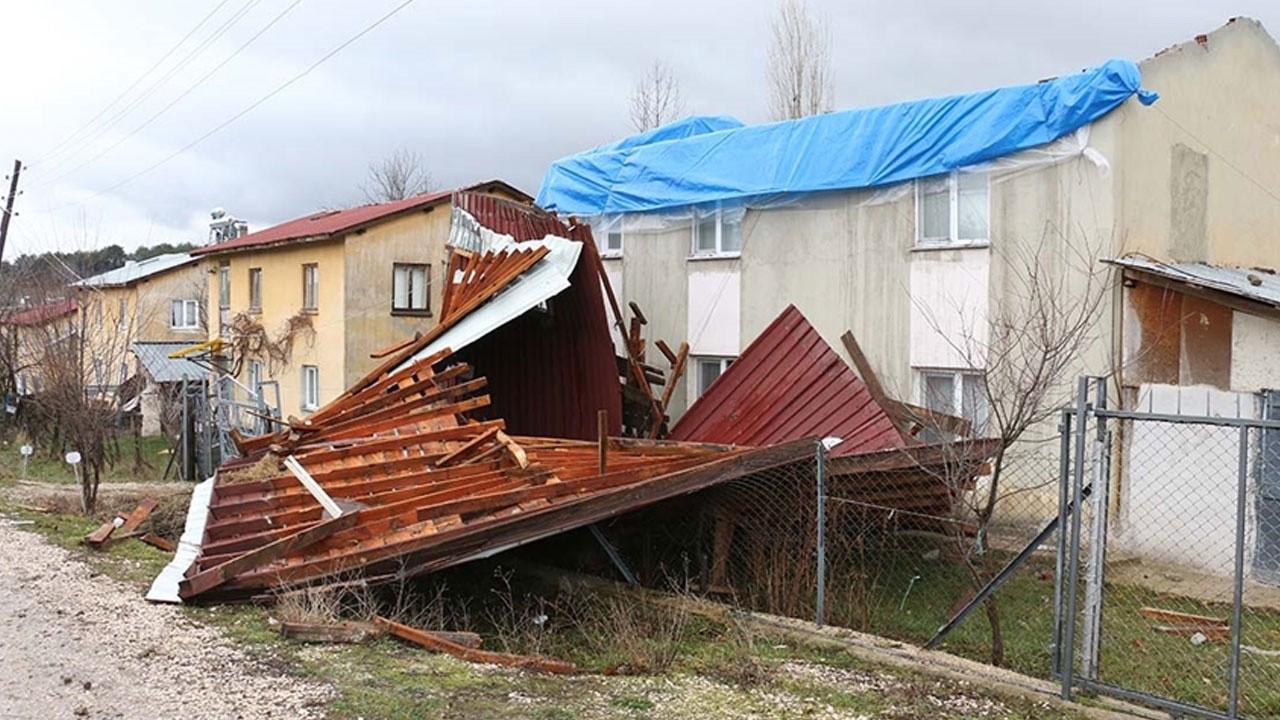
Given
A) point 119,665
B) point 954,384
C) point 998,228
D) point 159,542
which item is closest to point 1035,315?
point 998,228

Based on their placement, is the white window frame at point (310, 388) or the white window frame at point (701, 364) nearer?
the white window frame at point (701, 364)

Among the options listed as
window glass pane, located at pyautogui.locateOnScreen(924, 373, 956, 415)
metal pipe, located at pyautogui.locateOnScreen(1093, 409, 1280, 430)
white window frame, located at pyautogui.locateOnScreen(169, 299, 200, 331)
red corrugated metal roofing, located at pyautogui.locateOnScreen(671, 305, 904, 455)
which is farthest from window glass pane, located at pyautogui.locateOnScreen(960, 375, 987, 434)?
white window frame, located at pyautogui.locateOnScreen(169, 299, 200, 331)

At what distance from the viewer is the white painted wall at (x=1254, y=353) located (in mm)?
11852

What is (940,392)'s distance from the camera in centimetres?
1415

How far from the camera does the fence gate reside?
866cm

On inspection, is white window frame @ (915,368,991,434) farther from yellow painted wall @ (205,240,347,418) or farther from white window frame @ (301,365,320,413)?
white window frame @ (301,365,320,413)

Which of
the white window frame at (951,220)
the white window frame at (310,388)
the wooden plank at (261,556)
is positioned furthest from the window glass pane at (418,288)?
the wooden plank at (261,556)

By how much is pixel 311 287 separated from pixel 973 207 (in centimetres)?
1852

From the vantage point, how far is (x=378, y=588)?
29.4ft

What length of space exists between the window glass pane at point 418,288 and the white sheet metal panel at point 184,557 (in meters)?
15.9

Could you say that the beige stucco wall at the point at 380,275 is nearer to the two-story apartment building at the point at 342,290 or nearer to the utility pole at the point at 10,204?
the two-story apartment building at the point at 342,290

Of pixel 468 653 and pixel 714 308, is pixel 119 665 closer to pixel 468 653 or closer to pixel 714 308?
pixel 468 653

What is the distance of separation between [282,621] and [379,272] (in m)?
19.2

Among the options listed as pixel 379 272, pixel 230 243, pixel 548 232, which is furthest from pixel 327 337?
pixel 548 232
